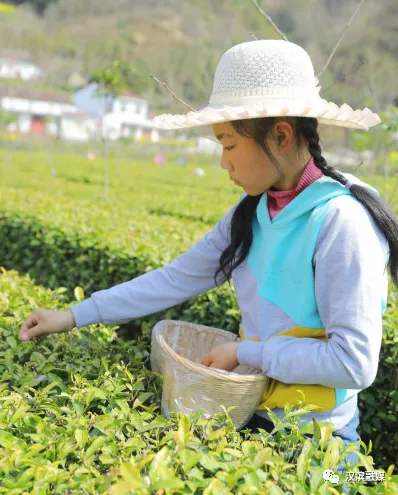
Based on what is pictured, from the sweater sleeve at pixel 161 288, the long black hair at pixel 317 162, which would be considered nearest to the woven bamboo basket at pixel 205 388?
the sweater sleeve at pixel 161 288

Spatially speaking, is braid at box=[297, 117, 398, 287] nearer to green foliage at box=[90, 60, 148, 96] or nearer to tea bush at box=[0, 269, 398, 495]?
tea bush at box=[0, 269, 398, 495]

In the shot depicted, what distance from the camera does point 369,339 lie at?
1334 millimetres

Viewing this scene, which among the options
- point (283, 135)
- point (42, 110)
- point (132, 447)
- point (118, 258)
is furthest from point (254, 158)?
point (42, 110)

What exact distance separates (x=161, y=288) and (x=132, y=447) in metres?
0.67

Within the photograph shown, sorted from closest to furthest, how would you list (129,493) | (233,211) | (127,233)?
(129,493) < (233,211) < (127,233)

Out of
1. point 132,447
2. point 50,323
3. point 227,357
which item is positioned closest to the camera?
point 132,447

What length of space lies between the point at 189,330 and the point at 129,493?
85cm

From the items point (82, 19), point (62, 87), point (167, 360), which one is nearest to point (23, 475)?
point (167, 360)

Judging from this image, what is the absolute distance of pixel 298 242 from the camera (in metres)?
1.50

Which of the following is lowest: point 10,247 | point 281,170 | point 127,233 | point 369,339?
point 10,247

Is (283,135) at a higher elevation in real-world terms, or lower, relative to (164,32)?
lower

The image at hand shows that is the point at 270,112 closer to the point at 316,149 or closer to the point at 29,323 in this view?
the point at 316,149

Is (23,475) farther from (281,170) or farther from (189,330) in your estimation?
(281,170)

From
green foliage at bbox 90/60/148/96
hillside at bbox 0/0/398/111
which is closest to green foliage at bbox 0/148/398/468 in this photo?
green foliage at bbox 90/60/148/96
